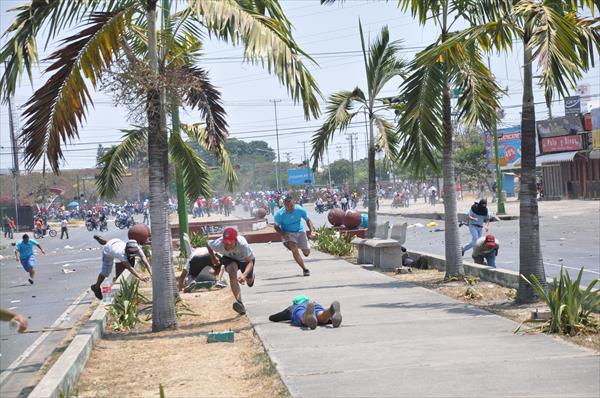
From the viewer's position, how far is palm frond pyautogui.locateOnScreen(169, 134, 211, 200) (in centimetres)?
2064

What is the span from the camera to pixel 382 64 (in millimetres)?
22359

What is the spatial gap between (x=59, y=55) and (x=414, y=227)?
102 ft

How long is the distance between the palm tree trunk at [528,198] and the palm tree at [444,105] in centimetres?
176

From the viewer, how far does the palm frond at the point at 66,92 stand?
34.8 ft

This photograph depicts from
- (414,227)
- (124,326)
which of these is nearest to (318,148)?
(124,326)

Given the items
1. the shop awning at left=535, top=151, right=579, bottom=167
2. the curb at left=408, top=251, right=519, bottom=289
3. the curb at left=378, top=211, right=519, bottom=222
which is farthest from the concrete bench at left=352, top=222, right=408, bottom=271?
the shop awning at left=535, top=151, right=579, bottom=167

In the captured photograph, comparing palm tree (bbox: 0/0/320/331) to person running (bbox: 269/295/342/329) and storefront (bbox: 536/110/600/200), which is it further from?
storefront (bbox: 536/110/600/200)

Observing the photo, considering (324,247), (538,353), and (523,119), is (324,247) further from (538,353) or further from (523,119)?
(538,353)

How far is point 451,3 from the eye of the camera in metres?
14.3

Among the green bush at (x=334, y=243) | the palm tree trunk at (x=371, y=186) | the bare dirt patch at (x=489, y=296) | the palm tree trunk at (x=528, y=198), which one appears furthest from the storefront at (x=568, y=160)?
the palm tree trunk at (x=528, y=198)

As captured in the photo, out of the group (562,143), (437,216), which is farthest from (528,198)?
(562,143)

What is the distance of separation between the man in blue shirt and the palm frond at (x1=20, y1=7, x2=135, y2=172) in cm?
681

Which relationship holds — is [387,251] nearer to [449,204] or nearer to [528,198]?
[449,204]

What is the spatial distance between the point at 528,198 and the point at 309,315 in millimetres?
3587
